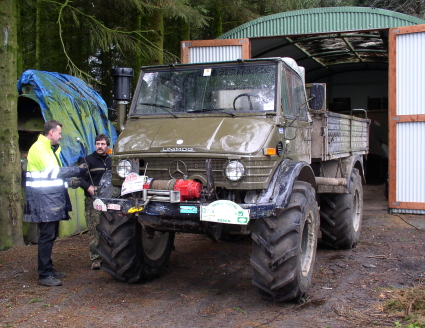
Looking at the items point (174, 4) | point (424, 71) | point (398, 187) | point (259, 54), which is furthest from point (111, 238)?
point (259, 54)

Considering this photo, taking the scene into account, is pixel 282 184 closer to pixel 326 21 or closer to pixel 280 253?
pixel 280 253

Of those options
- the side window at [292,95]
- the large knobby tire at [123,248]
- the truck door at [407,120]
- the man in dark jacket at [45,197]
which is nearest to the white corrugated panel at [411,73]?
the truck door at [407,120]

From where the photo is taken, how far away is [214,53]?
39.3ft

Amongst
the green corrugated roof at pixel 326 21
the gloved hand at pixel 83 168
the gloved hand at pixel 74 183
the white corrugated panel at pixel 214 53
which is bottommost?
the gloved hand at pixel 74 183

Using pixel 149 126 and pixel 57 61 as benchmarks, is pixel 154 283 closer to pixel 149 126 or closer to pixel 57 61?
pixel 149 126

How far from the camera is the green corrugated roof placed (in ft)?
36.4

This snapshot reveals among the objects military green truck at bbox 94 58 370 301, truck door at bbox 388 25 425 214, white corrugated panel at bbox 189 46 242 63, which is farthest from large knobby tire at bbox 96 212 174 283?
truck door at bbox 388 25 425 214

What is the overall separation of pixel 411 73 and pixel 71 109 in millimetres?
7556

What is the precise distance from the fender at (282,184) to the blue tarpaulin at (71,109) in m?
4.28

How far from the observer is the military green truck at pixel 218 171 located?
4.80 meters

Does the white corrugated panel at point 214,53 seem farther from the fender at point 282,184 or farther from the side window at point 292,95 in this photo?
the fender at point 282,184

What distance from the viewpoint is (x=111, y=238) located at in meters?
5.48

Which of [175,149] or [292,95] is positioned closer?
[175,149]

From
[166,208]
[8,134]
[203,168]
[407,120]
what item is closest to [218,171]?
[203,168]
